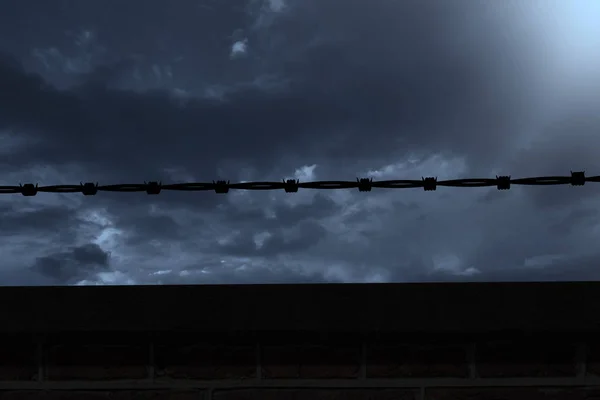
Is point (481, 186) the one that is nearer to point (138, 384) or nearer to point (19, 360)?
point (138, 384)

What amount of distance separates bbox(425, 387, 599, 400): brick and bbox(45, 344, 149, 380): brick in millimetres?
1214

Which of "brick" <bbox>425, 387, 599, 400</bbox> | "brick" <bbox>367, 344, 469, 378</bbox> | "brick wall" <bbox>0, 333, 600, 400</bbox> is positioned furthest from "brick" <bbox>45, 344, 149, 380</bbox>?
"brick" <bbox>425, 387, 599, 400</bbox>

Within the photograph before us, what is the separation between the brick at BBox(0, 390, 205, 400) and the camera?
2607 mm

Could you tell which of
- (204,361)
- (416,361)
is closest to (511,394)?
(416,361)

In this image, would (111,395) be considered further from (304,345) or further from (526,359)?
(526,359)

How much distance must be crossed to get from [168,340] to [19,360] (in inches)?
26.4

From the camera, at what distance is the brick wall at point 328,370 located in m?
2.59

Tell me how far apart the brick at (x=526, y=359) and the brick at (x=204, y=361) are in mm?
965

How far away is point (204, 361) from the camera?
262 cm

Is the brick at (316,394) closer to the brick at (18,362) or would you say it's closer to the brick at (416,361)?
the brick at (416,361)

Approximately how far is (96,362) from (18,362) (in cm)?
34

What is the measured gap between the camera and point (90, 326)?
2.56 m

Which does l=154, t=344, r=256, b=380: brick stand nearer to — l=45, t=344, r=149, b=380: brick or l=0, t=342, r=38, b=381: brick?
l=45, t=344, r=149, b=380: brick

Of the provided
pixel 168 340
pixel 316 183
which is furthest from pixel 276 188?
pixel 168 340
